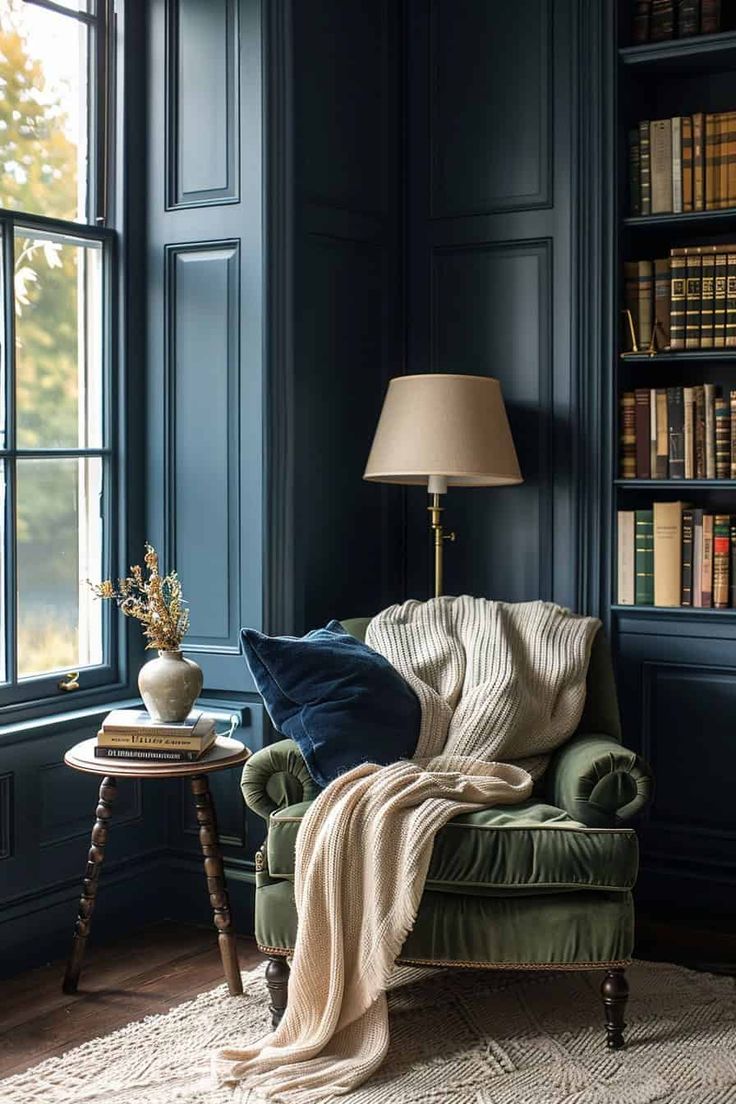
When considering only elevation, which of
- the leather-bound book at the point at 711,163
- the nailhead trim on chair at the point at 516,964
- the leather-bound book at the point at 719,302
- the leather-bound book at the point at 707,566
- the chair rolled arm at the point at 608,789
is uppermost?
the leather-bound book at the point at 711,163

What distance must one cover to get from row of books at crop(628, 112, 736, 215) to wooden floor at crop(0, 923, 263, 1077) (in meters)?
2.45

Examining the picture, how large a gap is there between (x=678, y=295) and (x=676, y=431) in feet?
1.30

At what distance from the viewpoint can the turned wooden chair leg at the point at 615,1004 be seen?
2941mm

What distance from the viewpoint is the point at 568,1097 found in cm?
274

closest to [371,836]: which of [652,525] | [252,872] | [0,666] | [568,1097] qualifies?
[568,1097]

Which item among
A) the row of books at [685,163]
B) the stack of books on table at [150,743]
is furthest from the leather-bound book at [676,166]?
the stack of books on table at [150,743]

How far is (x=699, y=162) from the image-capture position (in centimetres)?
385

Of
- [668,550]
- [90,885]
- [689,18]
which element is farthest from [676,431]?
[90,885]

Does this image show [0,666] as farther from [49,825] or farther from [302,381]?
[302,381]

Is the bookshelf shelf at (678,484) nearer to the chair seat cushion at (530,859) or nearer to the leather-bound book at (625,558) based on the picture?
the leather-bound book at (625,558)

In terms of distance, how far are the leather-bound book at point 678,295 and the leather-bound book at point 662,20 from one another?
24.9 inches

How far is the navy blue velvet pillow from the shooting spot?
10.4 feet

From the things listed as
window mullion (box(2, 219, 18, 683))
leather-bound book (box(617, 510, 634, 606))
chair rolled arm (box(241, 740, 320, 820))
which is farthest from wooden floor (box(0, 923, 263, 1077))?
leather-bound book (box(617, 510, 634, 606))

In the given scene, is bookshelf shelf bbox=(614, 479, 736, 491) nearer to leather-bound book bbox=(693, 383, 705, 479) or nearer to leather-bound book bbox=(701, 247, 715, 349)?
leather-bound book bbox=(693, 383, 705, 479)
